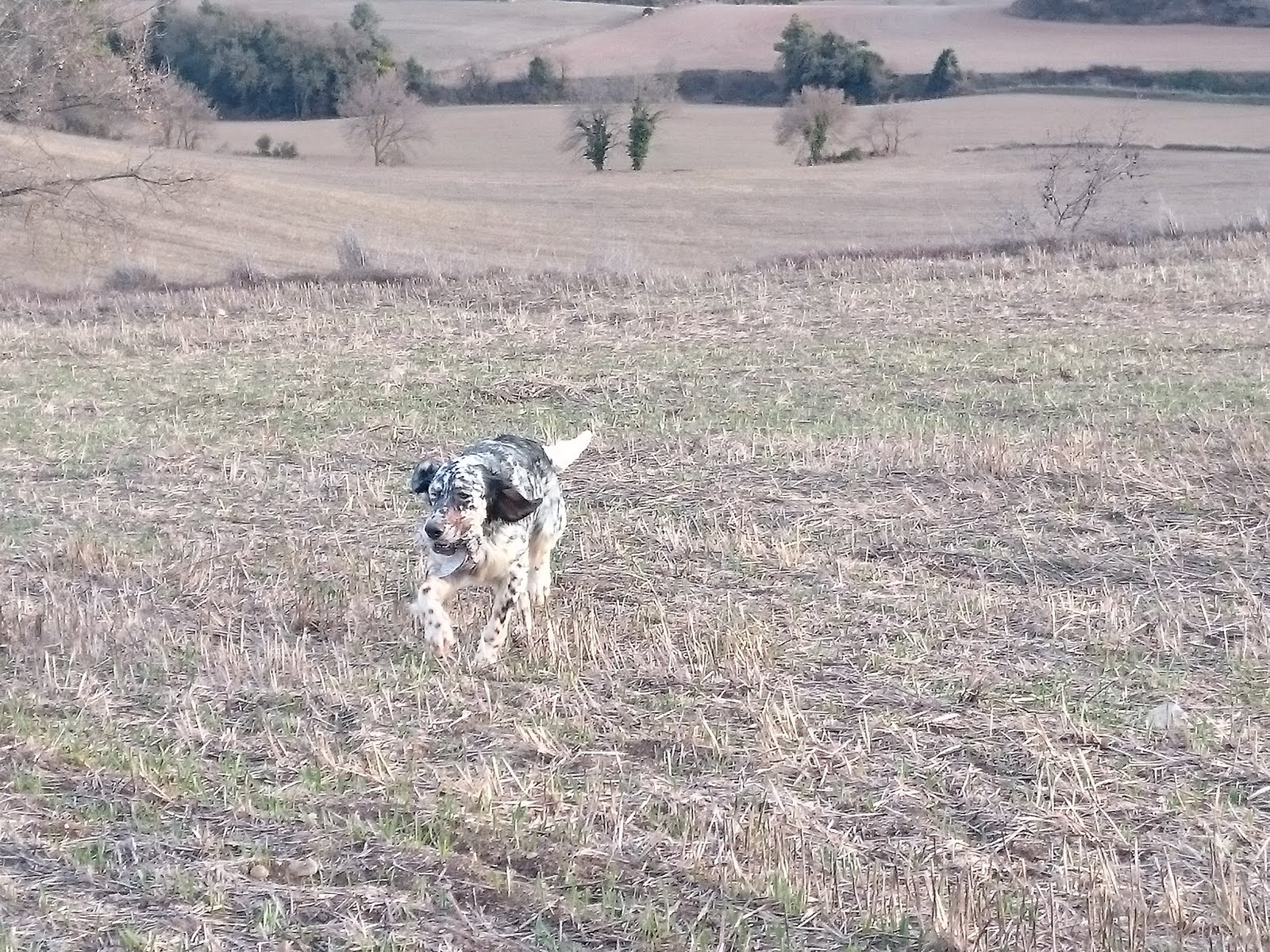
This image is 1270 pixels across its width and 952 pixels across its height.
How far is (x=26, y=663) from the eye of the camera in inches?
255

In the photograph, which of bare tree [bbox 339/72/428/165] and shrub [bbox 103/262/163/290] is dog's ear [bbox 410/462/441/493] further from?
bare tree [bbox 339/72/428/165]

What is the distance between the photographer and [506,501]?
641 centimetres

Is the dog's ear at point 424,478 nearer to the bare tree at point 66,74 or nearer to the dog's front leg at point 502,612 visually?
the dog's front leg at point 502,612

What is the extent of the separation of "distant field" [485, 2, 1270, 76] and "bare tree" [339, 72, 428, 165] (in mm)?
10648

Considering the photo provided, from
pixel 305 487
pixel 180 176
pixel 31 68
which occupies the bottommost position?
pixel 305 487

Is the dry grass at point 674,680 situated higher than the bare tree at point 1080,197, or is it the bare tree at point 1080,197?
the bare tree at point 1080,197

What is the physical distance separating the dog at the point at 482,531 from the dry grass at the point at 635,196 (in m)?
15.6

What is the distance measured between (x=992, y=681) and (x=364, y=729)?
2.50m

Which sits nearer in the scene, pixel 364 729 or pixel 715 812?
pixel 715 812

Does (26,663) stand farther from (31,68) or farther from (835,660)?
(31,68)

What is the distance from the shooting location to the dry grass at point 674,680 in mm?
4301

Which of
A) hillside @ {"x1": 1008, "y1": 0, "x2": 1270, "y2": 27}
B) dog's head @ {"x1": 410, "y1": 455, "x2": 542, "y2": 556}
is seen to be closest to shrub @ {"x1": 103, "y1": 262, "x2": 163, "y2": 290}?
dog's head @ {"x1": 410, "y1": 455, "x2": 542, "y2": 556}

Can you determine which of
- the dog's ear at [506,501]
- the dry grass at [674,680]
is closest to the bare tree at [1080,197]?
the dry grass at [674,680]

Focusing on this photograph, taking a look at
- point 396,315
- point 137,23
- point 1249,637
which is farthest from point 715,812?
point 137,23
